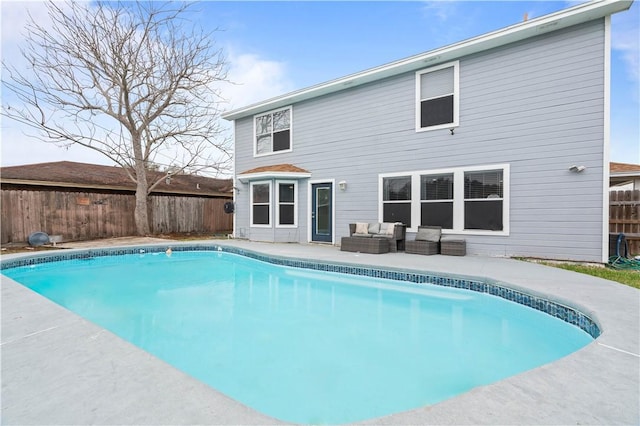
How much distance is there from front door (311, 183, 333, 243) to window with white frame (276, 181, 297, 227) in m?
0.73

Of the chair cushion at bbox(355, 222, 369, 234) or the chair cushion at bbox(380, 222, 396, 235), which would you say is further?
the chair cushion at bbox(355, 222, 369, 234)

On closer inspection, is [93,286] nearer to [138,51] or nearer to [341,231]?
[341,231]

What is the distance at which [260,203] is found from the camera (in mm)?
11414

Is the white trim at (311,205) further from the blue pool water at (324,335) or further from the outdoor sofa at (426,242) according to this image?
the blue pool water at (324,335)

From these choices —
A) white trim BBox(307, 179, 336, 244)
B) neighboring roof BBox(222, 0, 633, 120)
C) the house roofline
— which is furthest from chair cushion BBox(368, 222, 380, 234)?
the house roofline

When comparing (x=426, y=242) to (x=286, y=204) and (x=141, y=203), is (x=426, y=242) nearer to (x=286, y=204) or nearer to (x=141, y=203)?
(x=286, y=204)

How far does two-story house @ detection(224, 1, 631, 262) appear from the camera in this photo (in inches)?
249

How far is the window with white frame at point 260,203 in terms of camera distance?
36.7ft

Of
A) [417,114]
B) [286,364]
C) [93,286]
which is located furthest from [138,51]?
[286,364]

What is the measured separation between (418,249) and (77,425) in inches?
282

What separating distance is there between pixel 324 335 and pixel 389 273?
8.79 ft

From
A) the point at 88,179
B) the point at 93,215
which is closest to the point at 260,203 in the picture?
the point at 93,215

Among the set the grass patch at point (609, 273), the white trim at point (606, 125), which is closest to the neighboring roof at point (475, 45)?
the white trim at point (606, 125)

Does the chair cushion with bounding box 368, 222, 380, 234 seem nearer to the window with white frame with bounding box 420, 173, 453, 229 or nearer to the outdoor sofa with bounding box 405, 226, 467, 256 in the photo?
the outdoor sofa with bounding box 405, 226, 467, 256
